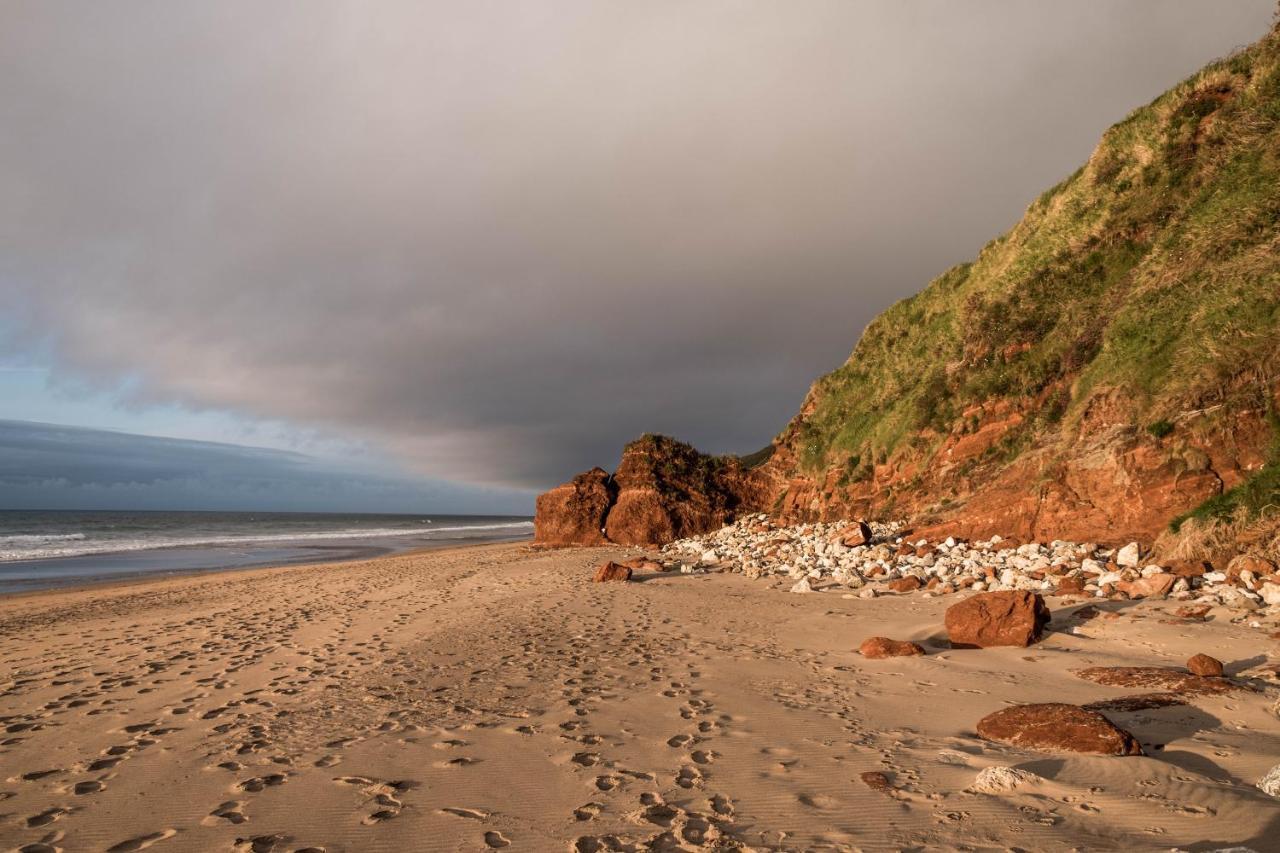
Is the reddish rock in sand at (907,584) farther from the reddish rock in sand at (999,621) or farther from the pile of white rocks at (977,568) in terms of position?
the reddish rock in sand at (999,621)

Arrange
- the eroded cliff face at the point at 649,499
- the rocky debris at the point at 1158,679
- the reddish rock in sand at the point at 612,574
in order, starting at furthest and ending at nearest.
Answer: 1. the eroded cliff face at the point at 649,499
2. the reddish rock in sand at the point at 612,574
3. the rocky debris at the point at 1158,679

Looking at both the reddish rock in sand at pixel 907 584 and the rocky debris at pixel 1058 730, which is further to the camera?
the reddish rock in sand at pixel 907 584

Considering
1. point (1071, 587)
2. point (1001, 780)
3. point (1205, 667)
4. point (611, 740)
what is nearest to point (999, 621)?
point (1205, 667)

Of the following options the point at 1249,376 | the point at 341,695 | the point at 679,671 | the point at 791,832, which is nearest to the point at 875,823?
the point at 791,832

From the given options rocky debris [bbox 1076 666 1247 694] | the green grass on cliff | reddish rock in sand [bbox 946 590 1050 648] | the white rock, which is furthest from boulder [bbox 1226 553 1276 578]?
rocky debris [bbox 1076 666 1247 694]

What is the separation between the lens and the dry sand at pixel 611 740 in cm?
370

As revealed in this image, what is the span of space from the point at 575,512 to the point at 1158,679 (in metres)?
22.2

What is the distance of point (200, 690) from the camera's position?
7.09 meters

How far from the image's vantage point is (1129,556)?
9961 millimetres

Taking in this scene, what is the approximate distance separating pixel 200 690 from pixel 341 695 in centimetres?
189

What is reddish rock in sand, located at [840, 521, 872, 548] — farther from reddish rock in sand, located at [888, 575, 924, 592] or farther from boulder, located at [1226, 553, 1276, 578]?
boulder, located at [1226, 553, 1276, 578]

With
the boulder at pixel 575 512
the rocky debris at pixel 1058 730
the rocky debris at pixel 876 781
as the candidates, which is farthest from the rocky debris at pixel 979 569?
the boulder at pixel 575 512

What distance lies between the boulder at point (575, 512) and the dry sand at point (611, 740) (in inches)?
641

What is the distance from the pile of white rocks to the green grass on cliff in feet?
9.82
